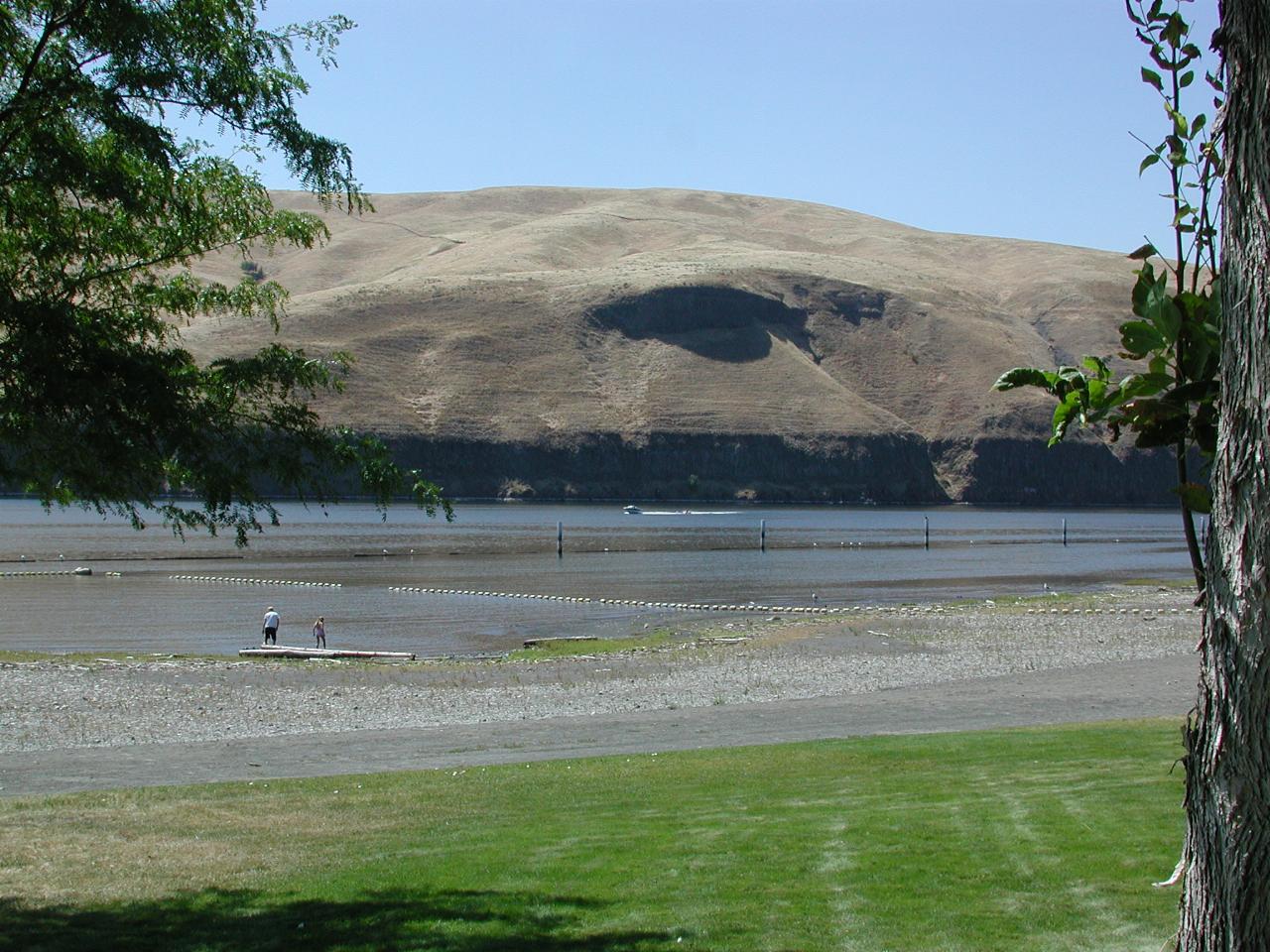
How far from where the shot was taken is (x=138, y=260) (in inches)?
416

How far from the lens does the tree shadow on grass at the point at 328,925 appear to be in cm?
796

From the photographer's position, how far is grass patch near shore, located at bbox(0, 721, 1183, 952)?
8.00m

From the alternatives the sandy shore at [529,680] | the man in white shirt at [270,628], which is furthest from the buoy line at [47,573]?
the sandy shore at [529,680]

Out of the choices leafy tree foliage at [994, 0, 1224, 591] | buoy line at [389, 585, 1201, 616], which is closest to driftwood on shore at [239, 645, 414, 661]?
buoy line at [389, 585, 1201, 616]

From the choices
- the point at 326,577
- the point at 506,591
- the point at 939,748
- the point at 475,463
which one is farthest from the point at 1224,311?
the point at 475,463

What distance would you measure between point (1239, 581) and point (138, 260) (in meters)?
9.25

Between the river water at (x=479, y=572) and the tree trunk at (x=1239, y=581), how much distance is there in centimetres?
3863

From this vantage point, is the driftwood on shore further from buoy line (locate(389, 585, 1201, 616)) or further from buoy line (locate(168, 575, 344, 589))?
buoy line (locate(168, 575, 344, 589))

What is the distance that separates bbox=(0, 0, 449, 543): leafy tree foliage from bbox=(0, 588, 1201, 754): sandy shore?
12.8m

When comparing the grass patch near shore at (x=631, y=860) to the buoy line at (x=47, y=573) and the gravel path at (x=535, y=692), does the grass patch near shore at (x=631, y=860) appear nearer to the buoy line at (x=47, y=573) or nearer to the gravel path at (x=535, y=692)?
the gravel path at (x=535, y=692)

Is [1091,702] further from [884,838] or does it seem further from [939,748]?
[884,838]

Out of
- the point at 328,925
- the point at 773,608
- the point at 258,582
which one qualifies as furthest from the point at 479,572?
the point at 328,925

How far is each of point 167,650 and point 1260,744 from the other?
133 ft

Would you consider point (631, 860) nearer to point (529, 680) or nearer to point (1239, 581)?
point (1239, 581)
